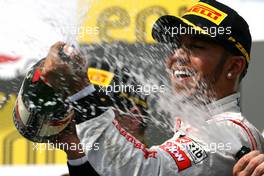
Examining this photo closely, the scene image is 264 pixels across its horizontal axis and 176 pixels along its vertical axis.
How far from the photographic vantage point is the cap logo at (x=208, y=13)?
4.85ft

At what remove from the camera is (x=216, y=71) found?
1.43 metres

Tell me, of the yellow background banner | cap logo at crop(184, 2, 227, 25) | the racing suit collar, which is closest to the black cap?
cap logo at crop(184, 2, 227, 25)

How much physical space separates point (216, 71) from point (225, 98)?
65mm

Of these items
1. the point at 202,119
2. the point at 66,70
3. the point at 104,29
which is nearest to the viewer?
the point at 66,70

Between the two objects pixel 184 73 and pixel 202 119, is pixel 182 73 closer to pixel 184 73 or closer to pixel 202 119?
pixel 184 73

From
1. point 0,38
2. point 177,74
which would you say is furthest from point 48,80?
point 0,38

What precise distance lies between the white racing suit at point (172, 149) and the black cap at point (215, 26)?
13cm

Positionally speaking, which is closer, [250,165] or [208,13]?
[250,165]

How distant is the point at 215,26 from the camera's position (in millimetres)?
1447

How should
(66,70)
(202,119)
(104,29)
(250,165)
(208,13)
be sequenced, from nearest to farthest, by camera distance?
(66,70) → (250,165) → (202,119) → (208,13) → (104,29)

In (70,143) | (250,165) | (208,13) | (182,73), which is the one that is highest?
(208,13)

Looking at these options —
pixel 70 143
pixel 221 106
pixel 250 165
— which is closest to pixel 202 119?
pixel 221 106

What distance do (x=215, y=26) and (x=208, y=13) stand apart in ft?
0.21

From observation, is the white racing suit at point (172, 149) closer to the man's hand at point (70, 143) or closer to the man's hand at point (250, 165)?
the man's hand at point (250, 165)
